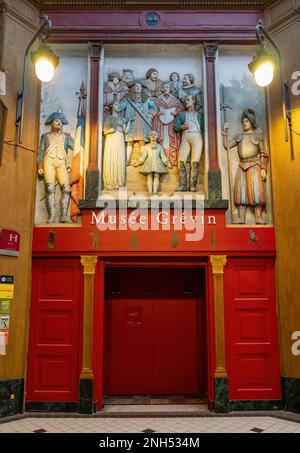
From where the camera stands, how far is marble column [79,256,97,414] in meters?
6.26

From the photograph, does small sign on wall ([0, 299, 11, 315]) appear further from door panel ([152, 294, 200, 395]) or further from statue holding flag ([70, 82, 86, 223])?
door panel ([152, 294, 200, 395])

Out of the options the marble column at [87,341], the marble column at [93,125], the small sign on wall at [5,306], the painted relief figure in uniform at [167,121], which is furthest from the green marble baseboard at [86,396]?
the painted relief figure in uniform at [167,121]

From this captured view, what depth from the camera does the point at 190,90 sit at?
24.1 ft

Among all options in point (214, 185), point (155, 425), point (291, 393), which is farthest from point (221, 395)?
point (214, 185)

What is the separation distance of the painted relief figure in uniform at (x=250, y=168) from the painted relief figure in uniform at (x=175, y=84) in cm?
118

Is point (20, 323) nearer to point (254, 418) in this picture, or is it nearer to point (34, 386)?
point (34, 386)

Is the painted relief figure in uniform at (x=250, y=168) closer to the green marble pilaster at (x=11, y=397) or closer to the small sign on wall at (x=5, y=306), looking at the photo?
the small sign on wall at (x=5, y=306)

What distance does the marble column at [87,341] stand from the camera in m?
6.26

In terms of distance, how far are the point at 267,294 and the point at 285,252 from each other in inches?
27.3

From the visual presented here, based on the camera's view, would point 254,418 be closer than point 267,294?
Yes

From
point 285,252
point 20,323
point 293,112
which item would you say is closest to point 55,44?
point 293,112

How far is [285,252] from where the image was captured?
21.6 feet

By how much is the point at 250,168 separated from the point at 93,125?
2.60 m

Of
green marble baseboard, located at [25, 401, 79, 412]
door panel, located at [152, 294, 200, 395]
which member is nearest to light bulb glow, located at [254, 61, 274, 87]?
door panel, located at [152, 294, 200, 395]
